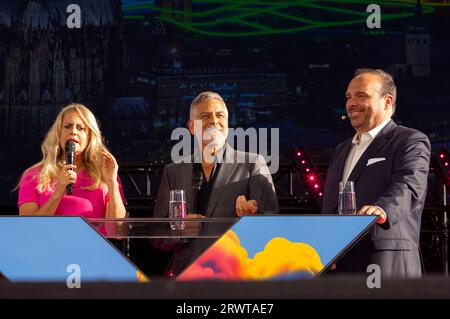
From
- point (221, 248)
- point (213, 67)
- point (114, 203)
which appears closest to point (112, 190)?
point (114, 203)

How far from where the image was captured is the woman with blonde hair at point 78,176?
114 inches

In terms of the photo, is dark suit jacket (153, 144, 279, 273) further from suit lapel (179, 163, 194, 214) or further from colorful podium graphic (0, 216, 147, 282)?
colorful podium graphic (0, 216, 147, 282)

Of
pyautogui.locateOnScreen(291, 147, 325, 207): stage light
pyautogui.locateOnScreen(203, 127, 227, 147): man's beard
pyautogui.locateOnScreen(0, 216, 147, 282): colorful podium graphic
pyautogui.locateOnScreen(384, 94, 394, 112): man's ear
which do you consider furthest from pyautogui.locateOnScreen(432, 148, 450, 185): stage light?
pyautogui.locateOnScreen(0, 216, 147, 282): colorful podium graphic

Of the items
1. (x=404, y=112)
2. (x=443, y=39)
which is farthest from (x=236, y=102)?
(x=443, y=39)

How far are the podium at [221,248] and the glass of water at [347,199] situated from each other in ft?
1.47

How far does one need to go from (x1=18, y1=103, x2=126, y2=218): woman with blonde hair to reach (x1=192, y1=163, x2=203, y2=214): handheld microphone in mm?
247

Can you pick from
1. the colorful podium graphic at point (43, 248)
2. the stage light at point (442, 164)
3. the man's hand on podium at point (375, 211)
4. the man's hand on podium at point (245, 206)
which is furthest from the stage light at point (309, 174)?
the colorful podium graphic at point (43, 248)

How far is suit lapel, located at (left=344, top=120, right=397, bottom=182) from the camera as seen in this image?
9.31 ft

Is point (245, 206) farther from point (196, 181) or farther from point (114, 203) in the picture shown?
point (114, 203)

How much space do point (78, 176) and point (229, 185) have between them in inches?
20.9

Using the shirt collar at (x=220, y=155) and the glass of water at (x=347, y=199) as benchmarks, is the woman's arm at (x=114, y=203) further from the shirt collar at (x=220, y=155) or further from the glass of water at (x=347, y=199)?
the glass of water at (x=347, y=199)

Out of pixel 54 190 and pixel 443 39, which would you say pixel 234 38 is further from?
pixel 54 190

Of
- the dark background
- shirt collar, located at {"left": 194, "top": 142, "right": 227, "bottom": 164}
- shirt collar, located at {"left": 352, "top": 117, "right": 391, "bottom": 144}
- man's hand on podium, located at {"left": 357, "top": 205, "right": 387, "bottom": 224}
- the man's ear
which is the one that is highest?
the dark background
